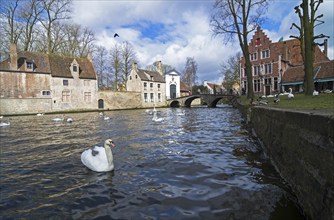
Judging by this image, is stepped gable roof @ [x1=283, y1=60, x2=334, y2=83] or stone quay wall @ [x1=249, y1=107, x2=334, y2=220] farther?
stepped gable roof @ [x1=283, y1=60, x2=334, y2=83]

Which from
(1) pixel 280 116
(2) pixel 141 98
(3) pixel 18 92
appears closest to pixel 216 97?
(2) pixel 141 98

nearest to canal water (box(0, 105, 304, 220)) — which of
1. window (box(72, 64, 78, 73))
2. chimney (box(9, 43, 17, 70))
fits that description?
chimney (box(9, 43, 17, 70))

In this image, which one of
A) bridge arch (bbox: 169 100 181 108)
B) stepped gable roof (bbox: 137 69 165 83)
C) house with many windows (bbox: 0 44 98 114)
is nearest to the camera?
house with many windows (bbox: 0 44 98 114)

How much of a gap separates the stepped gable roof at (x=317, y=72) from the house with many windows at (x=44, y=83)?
3507cm

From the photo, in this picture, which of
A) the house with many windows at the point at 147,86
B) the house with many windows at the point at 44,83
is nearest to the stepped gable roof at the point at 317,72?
the house with many windows at the point at 147,86

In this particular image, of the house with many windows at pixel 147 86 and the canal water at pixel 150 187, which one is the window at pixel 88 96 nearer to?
the house with many windows at pixel 147 86

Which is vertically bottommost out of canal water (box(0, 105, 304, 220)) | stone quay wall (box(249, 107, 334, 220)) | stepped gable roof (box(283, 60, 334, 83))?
canal water (box(0, 105, 304, 220))

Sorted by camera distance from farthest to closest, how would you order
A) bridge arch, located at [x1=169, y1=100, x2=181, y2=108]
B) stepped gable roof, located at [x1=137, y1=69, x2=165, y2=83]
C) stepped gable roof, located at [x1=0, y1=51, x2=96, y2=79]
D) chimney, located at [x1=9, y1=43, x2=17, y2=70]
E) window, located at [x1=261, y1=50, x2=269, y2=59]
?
bridge arch, located at [x1=169, y1=100, x2=181, y2=108] < stepped gable roof, located at [x1=137, y1=69, x2=165, y2=83] < window, located at [x1=261, y1=50, x2=269, y2=59] < stepped gable roof, located at [x1=0, y1=51, x2=96, y2=79] < chimney, located at [x1=9, y1=43, x2=17, y2=70]

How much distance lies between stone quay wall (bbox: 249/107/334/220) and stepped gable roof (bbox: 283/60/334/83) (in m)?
34.1

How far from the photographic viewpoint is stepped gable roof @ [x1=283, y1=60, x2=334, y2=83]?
3228cm

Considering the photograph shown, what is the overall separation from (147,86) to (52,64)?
22.1 metres

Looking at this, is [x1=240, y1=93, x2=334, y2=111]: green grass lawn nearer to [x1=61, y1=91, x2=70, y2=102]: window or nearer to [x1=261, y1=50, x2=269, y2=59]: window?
[x1=61, y1=91, x2=70, y2=102]: window

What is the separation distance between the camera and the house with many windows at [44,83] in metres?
34.2

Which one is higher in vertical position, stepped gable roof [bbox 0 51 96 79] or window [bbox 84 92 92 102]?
stepped gable roof [bbox 0 51 96 79]
